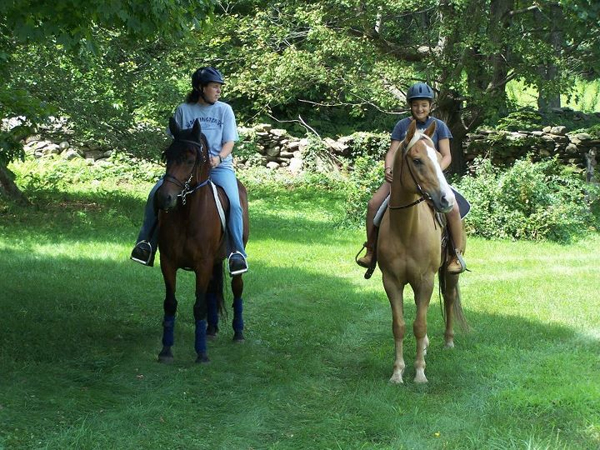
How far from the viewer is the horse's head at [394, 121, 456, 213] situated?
667 centimetres

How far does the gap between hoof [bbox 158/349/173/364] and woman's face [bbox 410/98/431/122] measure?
131 inches

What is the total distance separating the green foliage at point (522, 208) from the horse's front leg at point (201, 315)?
1032 centimetres

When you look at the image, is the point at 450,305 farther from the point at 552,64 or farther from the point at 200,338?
the point at 552,64

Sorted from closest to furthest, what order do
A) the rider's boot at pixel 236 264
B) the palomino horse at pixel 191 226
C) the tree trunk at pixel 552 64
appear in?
the palomino horse at pixel 191 226 < the rider's boot at pixel 236 264 < the tree trunk at pixel 552 64

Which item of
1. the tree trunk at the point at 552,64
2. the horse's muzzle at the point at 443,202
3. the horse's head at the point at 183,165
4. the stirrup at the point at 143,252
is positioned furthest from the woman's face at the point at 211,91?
the tree trunk at the point at 552,64

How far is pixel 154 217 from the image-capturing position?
793 centimetres

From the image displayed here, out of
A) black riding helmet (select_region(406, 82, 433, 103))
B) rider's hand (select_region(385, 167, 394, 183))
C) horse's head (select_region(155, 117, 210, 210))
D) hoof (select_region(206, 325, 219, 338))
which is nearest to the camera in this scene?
horse's head (select_region(155, 117, 210, 210))

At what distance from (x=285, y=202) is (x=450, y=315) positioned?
13.0 m

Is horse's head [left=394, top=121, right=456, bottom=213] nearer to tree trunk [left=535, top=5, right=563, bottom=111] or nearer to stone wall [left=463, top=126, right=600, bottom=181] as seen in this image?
tree trunk [left=535, top=5, right=563, bottom=111]

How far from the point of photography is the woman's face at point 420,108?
310 inches

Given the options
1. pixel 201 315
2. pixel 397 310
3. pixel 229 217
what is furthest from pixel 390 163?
pixel 201 315

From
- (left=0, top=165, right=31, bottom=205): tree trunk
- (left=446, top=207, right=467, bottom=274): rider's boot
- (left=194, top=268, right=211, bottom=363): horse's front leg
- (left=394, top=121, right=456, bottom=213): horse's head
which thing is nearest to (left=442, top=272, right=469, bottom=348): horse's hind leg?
(left=446, top=207, right=467, bottom=274): rider's boot

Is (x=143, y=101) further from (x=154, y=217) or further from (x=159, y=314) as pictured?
(x=154, y=217)

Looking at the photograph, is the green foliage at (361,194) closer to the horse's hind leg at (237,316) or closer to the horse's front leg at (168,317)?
the horse's hind leg at (237,316)
